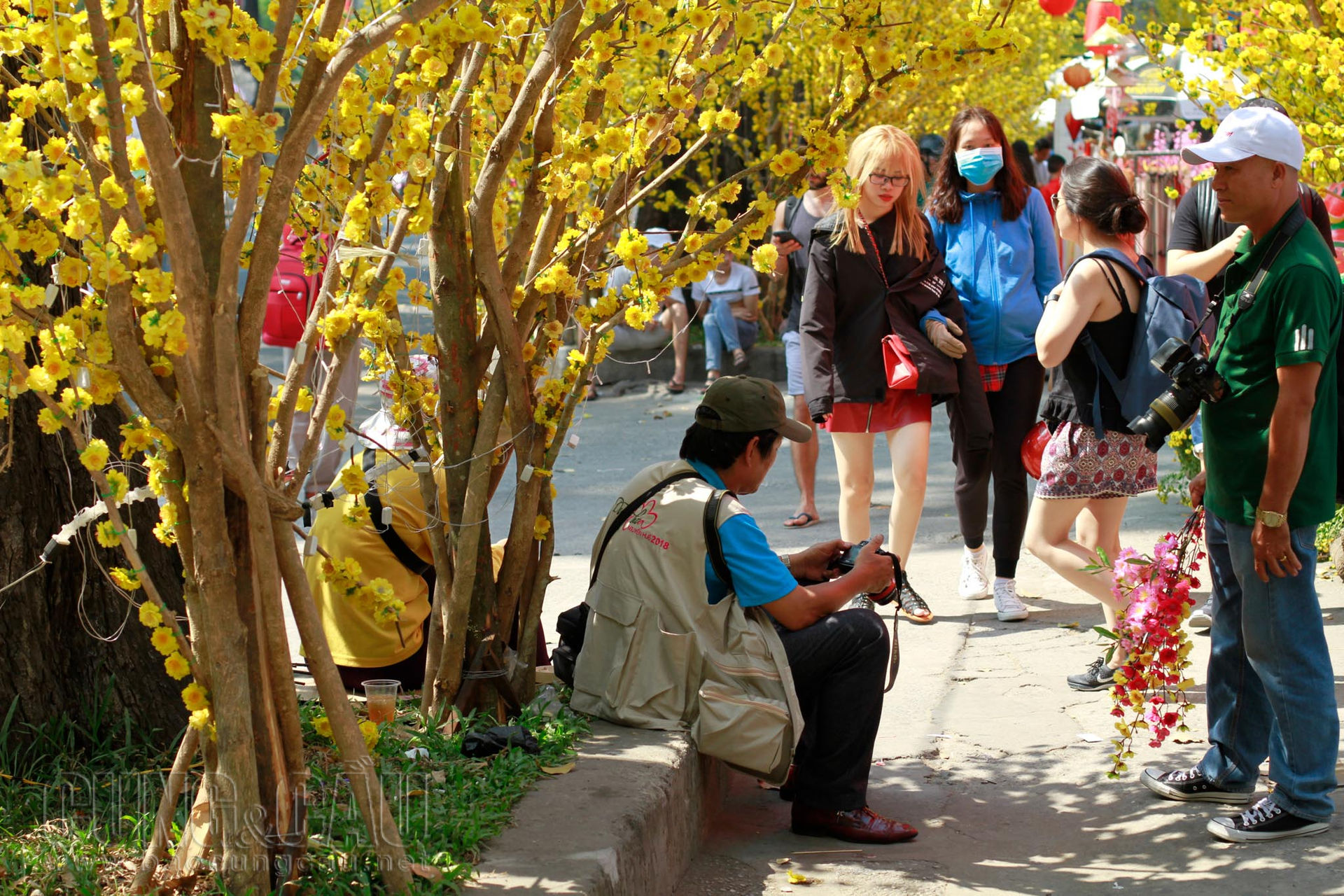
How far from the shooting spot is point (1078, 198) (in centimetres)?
456

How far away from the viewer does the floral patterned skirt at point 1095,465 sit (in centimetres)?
464

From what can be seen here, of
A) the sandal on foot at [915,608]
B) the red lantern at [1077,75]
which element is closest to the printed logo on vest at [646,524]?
the sandal on foot at [915,608]

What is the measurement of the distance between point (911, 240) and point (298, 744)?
3548 mm

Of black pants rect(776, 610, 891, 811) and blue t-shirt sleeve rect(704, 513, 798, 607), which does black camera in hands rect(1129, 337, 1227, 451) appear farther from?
blue t-shirt sleeve rect(704, 513, 798, 607)

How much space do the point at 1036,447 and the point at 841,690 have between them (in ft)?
5.66

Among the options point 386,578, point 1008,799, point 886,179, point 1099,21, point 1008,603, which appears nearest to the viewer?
point 1008,799

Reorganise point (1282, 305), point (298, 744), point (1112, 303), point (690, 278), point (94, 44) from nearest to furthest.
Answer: point (94, 44) < point (298, 744) < point (1282, 305) < point (690, 278) < point (1112, 303)

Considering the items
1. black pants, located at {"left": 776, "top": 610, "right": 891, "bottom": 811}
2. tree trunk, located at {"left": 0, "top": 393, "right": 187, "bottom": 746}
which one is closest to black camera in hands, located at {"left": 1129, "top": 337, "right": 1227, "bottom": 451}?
black pants, located at {"left": 776, "top": 610, "right": 891, "bottom": 811}

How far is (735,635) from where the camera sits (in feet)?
11.4

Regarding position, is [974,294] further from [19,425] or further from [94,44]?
[94,44]

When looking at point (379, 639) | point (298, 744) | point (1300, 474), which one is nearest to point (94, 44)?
point (298, 744)

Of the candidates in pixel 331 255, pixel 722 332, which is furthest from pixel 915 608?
pixel 722 332

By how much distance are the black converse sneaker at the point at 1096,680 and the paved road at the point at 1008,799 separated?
2.2 inches

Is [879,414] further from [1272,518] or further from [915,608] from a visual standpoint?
[1272,518]
